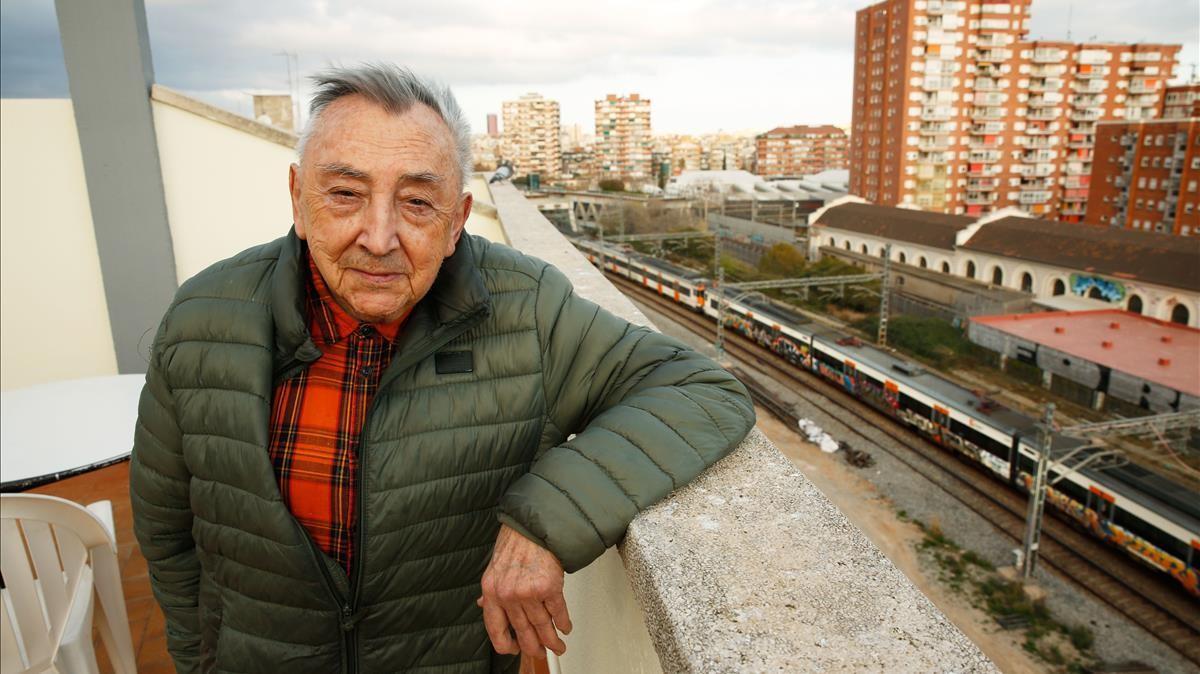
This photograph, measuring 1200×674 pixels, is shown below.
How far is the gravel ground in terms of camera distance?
9312mm

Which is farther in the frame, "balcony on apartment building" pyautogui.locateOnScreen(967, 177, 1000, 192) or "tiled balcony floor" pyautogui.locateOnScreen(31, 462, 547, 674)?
"balcony on apartment building" pyautogui.locateOnScreen(967, 177, 1000, 192)

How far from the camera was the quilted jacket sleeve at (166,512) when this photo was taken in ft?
3.84

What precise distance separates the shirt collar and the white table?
181 centimetres

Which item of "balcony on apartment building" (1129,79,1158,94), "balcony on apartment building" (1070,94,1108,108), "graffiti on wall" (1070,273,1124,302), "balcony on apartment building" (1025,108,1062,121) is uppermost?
"balcony on apartment building" (1129,79,1158,94)

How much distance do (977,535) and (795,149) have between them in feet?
243

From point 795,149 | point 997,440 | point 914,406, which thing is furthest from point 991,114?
point 795,149

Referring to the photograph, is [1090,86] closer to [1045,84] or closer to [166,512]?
[1045,84]

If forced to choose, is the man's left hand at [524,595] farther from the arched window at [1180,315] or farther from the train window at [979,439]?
the arched window at [1180,315]

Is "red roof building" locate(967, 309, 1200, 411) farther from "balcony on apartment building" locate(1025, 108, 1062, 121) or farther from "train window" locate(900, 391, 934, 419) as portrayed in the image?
"balcony on apartment building" locate(1025, 108, 1062, 121)

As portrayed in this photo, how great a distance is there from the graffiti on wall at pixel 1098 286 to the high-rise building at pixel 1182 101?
18.1 m

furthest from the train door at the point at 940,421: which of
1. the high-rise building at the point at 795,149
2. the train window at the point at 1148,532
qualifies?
the high-rise building at the point at 795,149

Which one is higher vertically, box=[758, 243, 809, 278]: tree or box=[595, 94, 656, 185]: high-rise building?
box=[595, 94, 656, 185]: high-rise building

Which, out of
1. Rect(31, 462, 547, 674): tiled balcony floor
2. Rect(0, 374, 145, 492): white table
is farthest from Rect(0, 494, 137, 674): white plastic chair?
Rect(0, 374, 145, 492): white table

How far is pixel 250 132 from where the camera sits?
4387 millimetres
